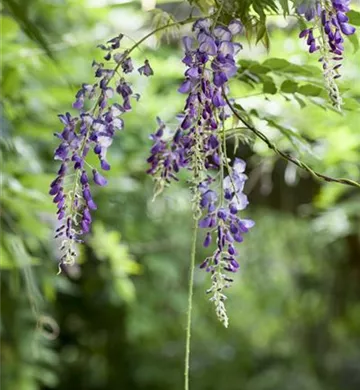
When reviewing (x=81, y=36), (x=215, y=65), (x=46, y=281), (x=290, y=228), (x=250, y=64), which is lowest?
(x=215, y=65)

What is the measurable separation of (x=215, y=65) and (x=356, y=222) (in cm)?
137

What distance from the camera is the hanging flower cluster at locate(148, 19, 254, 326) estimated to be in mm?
599

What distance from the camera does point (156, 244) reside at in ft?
7.31

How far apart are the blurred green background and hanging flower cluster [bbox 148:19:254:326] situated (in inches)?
4.4

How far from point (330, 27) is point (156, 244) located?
167 cm

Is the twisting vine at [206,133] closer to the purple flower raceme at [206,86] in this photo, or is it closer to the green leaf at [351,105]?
the purple flower raceme at [206,86]

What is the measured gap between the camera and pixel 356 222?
6.26 feet

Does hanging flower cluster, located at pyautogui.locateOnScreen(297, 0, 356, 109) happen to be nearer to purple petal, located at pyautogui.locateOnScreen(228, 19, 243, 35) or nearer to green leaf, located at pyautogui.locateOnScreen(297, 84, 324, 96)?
purple petal, located at pyautogui.locateOnScreen(228, 19, 243, 35)

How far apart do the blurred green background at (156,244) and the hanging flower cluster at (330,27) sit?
12 centimetres

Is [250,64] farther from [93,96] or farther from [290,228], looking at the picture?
[290,228]

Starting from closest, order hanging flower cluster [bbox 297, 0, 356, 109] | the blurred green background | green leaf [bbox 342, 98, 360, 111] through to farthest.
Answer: hanging flower cluster [bbox 297, 0, 356, 109] < green leaf [bbox 342, 98, 360, 111] < the blurred green background

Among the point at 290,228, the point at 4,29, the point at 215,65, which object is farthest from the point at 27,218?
the point at 290,228

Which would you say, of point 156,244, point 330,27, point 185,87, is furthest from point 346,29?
point 156,244

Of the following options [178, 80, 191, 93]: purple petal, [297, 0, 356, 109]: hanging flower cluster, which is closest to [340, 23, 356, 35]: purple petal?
[297, 0, 356, 109]: hanging flower cluster
